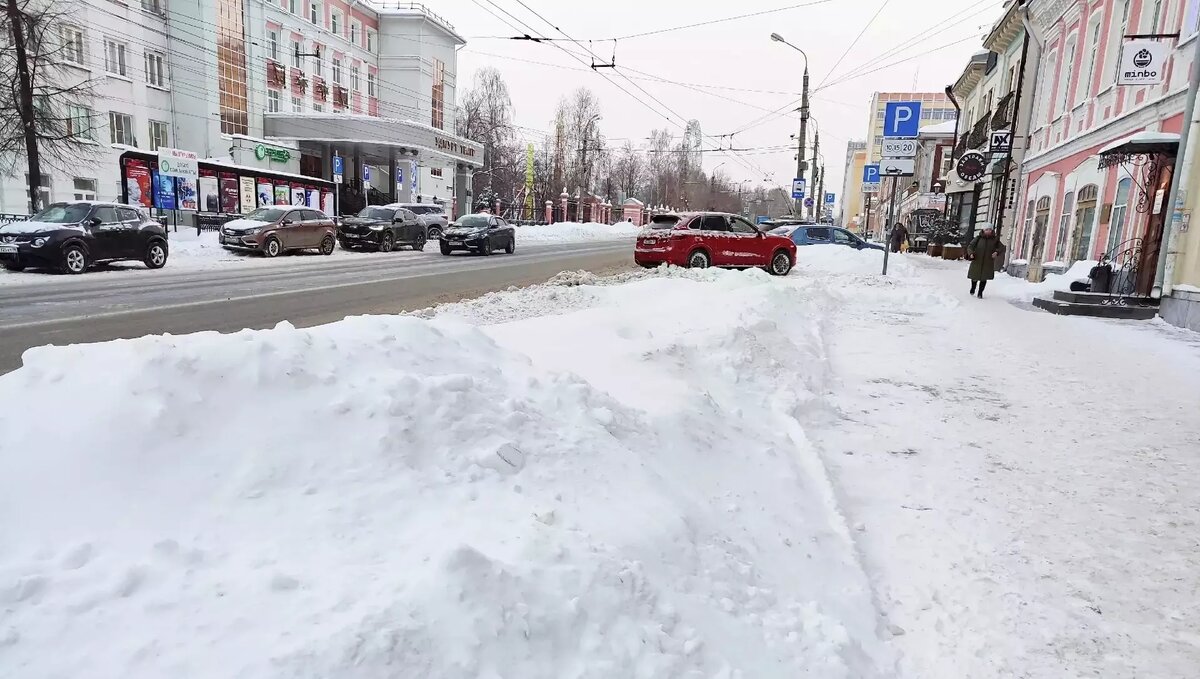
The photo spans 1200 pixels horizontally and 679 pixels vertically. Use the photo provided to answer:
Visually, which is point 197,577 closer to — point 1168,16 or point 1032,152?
point 1168,16

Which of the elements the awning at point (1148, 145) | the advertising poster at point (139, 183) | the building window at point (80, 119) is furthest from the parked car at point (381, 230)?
the awning at point (1148, 145)

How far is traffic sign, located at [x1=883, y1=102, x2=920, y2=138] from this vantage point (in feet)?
51.4

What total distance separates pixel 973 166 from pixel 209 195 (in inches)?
1173

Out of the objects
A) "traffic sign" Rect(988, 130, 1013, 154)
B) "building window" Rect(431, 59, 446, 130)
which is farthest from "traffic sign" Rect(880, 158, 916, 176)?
"building window" Rect(431, 59, 446, 130)

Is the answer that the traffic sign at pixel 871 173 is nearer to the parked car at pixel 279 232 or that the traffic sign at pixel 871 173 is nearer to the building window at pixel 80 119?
the parked car at pixel 279 232

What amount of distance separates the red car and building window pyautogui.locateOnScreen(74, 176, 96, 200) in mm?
21567

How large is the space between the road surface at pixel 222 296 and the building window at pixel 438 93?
38.0 metres

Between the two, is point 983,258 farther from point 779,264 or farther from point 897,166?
point 779,264

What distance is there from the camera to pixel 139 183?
79.0ft

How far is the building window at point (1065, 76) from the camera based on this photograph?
763 inches

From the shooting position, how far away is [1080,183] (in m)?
17.1

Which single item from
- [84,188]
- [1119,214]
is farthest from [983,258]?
[84,188]

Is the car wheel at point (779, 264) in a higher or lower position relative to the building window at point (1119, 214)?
lower

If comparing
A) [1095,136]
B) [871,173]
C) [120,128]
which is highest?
[871,173]
